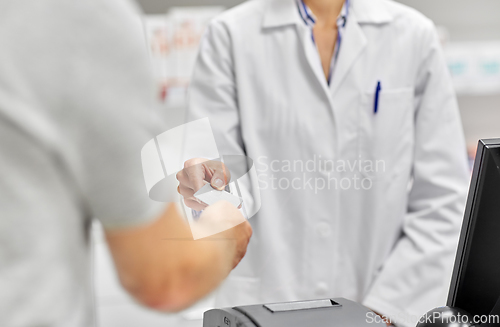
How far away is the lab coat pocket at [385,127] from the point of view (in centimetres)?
114

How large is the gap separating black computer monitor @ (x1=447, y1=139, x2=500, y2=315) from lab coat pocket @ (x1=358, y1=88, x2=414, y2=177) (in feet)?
1.72

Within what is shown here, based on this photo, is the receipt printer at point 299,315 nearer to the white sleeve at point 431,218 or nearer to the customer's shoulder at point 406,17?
the white sleeve at point 431,218

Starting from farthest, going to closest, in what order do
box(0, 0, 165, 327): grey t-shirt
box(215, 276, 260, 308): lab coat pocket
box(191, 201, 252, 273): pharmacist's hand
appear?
box(215, 276, 260, 308): lab coat pocket → box(191, 201, 252, 273): pharmacist's hand → box(0, 0, 165, 327): grey t-shirt

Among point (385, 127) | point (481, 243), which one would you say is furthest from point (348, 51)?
point (481, 243)

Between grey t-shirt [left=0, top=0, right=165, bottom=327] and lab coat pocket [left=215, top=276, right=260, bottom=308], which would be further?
lab coat pocket [left=215, top=276, right=260, bottom=308]

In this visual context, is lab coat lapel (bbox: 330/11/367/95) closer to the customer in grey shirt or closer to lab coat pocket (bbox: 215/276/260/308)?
lab coat pocket (bbox: 215/276/260/308)

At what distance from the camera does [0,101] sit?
15.7 inches

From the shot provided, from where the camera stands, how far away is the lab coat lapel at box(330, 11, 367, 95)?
114 centimetres

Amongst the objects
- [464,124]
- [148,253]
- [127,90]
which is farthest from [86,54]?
[464,124]

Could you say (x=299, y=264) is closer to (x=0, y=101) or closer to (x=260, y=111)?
(x=260, y=111)

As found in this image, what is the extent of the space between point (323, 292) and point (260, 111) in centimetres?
42

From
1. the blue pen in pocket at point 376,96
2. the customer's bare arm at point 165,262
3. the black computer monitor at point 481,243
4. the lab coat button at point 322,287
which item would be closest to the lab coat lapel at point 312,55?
the blue pen in pocket at point 376,96

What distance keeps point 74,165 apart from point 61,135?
26 millimetres

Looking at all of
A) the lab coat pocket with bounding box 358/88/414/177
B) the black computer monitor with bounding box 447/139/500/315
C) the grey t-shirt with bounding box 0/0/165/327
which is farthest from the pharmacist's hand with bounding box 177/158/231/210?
the lab coat pocket with bounding box 358/88/414/177
